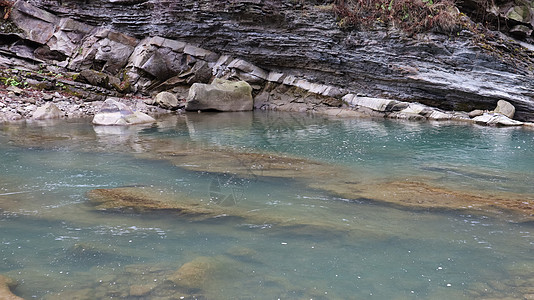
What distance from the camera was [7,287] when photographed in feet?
9.37

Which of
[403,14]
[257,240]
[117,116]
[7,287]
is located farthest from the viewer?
[403,14]

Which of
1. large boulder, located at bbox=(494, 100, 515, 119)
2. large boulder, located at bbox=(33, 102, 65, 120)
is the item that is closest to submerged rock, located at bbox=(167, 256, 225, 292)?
large boulder, located at bbox=(33, 102, 65, 120)

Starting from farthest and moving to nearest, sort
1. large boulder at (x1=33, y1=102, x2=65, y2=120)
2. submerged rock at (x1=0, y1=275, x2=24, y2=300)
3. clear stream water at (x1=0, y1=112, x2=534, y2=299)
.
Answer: large boulder at (x1=33, y1=102, x2=65, y2=120) → clear stream water at (x1=0, y1=112, x2=534, y2=299) → submerged rock at (x1=0, y1=275, x2=24, y2=300)

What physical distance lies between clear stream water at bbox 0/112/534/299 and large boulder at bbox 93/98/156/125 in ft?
19.7

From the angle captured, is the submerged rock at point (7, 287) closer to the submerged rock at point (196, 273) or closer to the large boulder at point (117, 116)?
the submerged rock at point (196, 273)

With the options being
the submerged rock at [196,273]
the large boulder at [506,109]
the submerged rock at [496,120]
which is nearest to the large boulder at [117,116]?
the submerged rock at [196,273]

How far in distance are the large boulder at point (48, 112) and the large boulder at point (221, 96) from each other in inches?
232

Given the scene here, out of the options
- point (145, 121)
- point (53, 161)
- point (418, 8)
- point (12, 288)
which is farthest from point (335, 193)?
point (418, 8)

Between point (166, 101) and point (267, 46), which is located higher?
point (267, 46)

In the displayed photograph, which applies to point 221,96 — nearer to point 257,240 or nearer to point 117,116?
point 117,116

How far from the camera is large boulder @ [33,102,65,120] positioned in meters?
15.1

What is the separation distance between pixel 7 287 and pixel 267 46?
1959 cm

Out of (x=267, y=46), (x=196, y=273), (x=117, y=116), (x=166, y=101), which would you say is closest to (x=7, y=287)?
(x=196, y=273)

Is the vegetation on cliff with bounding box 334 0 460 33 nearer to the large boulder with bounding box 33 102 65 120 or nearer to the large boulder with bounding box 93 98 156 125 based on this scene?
the large boulder with bounding box 93 98 156 125
